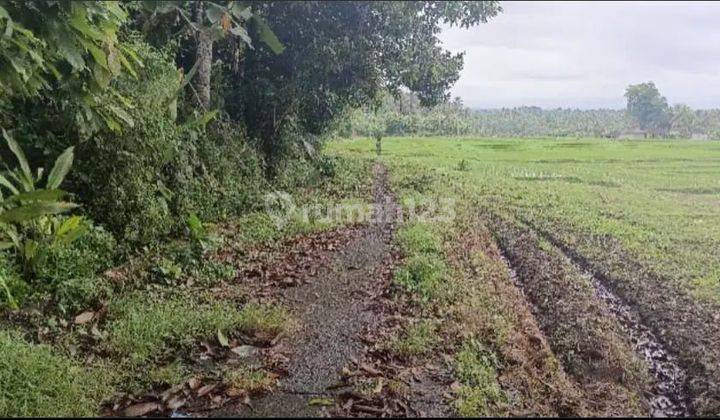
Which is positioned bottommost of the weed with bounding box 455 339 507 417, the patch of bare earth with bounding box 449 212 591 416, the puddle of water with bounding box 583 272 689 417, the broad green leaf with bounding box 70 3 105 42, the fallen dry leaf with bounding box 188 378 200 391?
the puddle of water with bounding box 583 272 689 417

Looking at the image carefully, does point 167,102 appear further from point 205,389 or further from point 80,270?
point 205,389

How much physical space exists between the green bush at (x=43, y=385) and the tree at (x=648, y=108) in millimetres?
11759

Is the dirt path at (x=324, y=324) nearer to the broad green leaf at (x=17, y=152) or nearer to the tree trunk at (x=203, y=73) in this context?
the broad green leaf at (x=17, y=152)

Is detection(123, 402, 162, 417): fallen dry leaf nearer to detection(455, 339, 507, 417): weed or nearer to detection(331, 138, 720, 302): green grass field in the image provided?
detection(455, 339, 507, 417): weed

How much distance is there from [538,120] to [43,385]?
23.4m

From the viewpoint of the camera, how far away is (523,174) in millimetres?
16797

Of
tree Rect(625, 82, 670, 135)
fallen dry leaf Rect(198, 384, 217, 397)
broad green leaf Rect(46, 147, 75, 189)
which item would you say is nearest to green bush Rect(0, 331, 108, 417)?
fallen dry leaf Rect(198, 384, 217, 397)

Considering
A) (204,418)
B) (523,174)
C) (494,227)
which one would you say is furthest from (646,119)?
(204,418)

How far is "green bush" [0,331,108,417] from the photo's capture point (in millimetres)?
3043

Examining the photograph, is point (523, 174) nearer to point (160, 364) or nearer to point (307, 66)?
point (307, 66)

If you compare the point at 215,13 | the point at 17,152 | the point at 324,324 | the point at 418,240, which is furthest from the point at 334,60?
the point at 215,13

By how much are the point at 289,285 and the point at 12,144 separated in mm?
2818

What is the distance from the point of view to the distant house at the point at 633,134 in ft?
52.1

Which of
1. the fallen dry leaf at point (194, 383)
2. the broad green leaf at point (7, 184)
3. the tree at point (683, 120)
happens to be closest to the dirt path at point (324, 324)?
the fallen dry leaf at point (194, 383)
